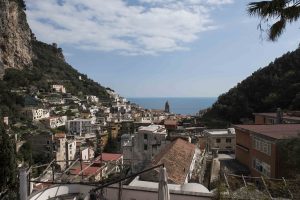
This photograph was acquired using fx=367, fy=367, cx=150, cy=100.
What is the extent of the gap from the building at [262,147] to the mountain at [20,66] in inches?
3038

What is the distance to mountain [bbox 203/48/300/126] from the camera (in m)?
53.3

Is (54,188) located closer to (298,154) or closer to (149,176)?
(149,176)

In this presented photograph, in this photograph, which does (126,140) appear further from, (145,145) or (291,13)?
(291,13)

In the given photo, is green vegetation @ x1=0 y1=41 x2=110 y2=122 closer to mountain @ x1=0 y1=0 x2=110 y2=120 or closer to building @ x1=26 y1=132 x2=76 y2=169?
mountain @ x1=0 y1=0 x2=110 y2=120

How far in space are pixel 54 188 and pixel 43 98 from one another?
4552 inches

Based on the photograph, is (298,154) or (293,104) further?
(293,104)

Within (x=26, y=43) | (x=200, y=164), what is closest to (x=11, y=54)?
(x=26, y=43)

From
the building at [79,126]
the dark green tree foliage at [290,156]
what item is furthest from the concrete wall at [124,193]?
the building at [79,126]

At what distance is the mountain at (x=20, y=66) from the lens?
112037 mm

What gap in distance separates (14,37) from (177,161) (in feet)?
390

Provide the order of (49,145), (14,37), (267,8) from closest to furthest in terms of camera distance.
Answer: (267,8) < (49,145) < (14,37)

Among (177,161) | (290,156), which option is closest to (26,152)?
(177,161)

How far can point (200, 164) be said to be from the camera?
22172 mm

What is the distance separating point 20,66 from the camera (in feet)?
431
